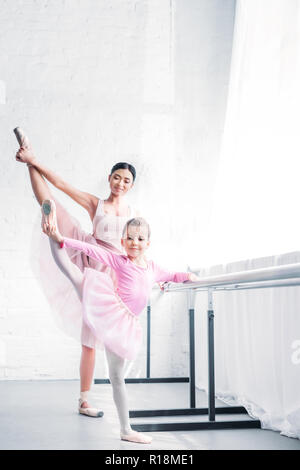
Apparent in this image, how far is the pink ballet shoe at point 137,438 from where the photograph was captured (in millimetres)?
1833

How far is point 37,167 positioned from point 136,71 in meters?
1.74

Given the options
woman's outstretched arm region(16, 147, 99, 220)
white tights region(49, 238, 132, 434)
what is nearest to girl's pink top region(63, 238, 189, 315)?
white tights region(49, 238, 132, 434)

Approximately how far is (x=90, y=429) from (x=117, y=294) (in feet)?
1.97

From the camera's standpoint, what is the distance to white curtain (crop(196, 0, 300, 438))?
217cm

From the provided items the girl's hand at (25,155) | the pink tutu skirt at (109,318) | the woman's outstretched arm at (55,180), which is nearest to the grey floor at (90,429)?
the pink tutu skirt at (109,318)

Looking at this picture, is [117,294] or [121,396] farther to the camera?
[117,294]

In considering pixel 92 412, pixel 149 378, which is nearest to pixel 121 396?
pixel 92 412

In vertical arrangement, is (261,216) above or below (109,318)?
above

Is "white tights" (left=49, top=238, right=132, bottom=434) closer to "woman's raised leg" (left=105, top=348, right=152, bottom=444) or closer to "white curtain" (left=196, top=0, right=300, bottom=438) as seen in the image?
"woman's raised leg" (left=105, top=348, right=152, bottom=444)

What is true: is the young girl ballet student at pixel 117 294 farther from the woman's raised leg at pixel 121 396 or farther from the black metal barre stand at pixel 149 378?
the black metal barre stand at pixel 149 378

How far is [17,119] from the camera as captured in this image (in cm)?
371

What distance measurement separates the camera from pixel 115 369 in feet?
5.97

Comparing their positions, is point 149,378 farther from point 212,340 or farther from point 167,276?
point 167,276

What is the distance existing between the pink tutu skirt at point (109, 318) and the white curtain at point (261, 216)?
2.24 ft
